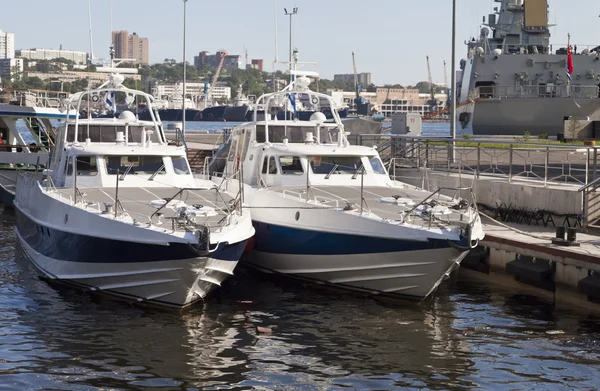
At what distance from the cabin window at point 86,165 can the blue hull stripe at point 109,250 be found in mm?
1804

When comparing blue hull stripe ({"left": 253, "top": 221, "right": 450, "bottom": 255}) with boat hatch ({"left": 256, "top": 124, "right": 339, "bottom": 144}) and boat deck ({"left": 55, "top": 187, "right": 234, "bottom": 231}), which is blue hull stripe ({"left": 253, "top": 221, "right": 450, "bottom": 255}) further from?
boat hatch ({"left": 256, "top": 124, "right": 339, "bottom": 144})

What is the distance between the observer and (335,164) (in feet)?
75.3

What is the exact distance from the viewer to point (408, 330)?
54.6 ft

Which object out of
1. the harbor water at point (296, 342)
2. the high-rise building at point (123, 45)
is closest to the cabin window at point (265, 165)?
the harbor water at point (296, 342)

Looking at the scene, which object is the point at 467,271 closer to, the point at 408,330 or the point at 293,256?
the point at 293,256

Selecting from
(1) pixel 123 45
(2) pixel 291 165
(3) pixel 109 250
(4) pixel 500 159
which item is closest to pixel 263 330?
(3) pixel 109 250

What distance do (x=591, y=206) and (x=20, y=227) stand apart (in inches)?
543

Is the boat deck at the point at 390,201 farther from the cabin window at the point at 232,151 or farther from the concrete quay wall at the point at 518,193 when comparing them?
the cabin window at the point at 232,151

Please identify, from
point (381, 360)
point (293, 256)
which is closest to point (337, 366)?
point (381, 360)

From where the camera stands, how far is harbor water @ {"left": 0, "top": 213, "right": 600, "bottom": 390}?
13.7 metres

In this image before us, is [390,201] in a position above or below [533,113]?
below

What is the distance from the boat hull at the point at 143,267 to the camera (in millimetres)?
16797

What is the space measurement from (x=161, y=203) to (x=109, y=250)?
54.4 inches

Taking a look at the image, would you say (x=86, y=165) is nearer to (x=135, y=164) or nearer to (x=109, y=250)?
(x=135, y=164)
